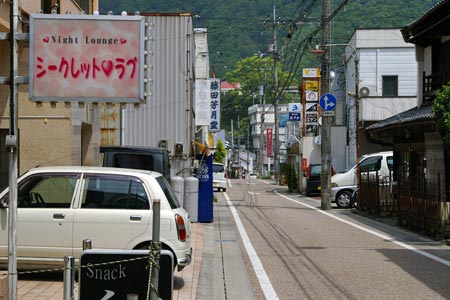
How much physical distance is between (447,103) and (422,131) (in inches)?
219

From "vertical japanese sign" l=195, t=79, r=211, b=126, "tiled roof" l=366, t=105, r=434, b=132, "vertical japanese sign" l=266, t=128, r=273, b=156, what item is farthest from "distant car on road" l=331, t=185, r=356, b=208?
"vertical japanese sign" l=266, t=128, r=273, b=156

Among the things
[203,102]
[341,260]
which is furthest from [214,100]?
[341,260]

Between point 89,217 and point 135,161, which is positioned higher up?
point 135,161

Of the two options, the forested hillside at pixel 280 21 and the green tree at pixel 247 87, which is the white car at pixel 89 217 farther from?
the green tree at pixel 247 87

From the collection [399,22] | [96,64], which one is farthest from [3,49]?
[399,22]

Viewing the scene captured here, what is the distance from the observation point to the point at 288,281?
1062 centimetres

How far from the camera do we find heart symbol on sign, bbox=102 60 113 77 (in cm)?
739

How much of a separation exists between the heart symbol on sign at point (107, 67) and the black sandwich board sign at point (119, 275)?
2.09 meters

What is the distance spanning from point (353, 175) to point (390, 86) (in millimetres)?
12877

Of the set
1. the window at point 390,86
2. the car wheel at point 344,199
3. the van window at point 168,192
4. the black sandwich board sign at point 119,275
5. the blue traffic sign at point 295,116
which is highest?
the window at point 390,86

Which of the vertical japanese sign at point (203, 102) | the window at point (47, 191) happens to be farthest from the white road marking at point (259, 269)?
the vertical japanese sign at point (203, 102)

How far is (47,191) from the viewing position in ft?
31.7

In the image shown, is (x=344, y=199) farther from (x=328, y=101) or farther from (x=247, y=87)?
(x=247, y=87)

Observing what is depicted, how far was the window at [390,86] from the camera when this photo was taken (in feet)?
131
